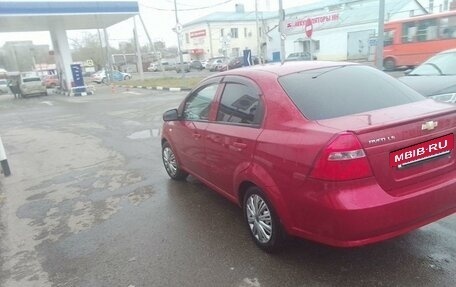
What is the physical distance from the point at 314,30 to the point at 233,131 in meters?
41.9

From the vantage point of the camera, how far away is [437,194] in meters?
2.93

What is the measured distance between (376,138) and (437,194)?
2.36 ft

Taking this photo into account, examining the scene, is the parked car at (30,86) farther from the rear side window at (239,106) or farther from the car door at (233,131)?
the rear side window at (239,106)

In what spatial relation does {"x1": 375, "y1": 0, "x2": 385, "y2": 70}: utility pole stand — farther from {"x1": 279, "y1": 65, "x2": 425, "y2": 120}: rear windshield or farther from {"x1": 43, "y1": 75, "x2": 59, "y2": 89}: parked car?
{"x1": 43, "y1": 75, "x2": 59, "y2": 89}: parked car

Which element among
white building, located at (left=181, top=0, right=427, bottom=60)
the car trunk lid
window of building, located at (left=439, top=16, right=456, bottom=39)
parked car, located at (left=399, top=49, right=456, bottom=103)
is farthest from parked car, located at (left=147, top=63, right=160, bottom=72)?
the car trunk lid

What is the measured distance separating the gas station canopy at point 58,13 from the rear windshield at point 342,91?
22.5 metres

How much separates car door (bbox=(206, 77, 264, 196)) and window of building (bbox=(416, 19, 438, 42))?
1891 centimetres

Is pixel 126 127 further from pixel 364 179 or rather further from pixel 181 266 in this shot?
pixel 364 179

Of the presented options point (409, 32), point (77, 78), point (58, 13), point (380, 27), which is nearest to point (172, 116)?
point (380, 27)

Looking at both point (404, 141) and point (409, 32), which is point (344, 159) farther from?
point (409, 32)

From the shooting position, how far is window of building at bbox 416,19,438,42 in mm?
19422

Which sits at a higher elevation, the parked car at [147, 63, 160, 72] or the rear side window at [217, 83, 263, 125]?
the rear side window at [217, 83, 263, 125]

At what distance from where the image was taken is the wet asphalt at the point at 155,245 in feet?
10.4

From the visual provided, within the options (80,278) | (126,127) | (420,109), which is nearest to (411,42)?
(126,127)
